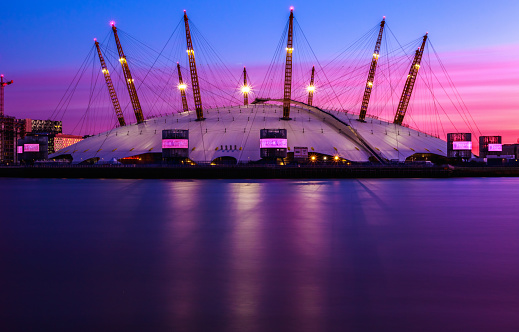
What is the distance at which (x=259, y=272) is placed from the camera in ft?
64.7

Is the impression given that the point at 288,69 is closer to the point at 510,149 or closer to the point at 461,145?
the point at 461,145

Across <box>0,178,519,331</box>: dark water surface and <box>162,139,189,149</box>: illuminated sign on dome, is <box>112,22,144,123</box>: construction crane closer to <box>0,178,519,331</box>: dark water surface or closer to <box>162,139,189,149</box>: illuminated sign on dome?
<box>162,139,189,149</box>: illuminated sign on dome

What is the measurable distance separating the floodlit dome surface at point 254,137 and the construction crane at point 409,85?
8.34 m

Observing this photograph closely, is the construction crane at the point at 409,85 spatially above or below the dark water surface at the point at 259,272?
above

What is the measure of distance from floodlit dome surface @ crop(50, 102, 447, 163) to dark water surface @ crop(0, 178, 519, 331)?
67.2 meters

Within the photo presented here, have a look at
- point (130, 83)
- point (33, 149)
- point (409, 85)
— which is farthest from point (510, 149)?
point (33, 149)

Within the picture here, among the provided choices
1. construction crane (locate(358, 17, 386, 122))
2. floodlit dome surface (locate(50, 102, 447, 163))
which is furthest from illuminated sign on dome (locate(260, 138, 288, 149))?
construction crane (locate(358, 17, 386, 122))

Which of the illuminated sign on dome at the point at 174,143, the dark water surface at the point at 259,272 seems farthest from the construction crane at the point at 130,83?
the dark water surface at the point at 259,272

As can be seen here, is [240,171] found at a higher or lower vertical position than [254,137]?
lower

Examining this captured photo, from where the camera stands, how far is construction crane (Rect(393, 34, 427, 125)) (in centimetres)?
14088

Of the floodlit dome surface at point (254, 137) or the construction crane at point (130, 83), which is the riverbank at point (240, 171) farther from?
the construction crane at point (130, 83)

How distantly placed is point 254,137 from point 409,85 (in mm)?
53839

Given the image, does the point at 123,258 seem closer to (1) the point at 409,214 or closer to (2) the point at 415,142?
(1) the point at 409,214

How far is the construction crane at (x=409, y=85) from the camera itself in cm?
14088
